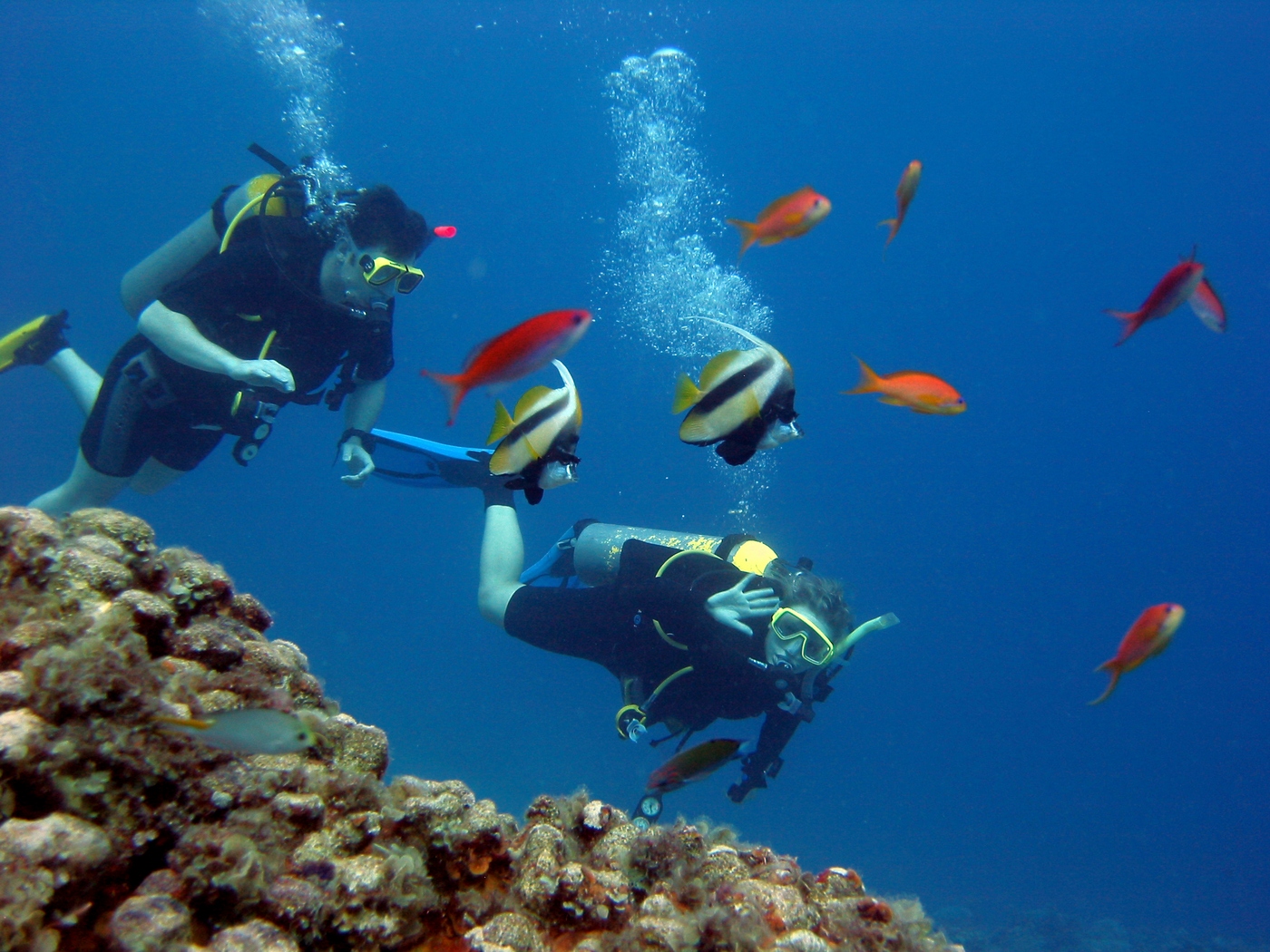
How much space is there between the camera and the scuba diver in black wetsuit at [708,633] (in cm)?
478

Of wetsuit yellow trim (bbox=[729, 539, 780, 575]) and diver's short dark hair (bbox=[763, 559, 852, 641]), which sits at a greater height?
wetsuit yellow trim (bbox=[729, 539, 780, 575])

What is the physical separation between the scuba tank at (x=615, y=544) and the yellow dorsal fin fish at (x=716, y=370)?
4.02 metres

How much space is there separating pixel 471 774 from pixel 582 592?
28.4 metres

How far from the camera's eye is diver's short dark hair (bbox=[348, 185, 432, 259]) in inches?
211

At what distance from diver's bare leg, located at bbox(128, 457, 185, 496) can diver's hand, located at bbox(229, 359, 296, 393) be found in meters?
2.55

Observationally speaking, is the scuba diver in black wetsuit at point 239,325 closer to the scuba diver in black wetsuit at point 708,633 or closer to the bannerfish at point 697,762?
the scuba diver in black wetsuit at point 708,633

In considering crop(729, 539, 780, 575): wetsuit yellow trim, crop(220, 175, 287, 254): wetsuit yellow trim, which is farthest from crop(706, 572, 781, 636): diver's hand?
crop(220, 175, 287, 254): wetsuit yellow trim

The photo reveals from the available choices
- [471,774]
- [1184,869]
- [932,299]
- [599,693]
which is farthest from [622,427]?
[1184,869]

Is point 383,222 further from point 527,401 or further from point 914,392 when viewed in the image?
point 914,392

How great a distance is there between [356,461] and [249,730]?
5054 millimetres

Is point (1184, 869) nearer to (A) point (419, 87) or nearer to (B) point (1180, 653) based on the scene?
(B) point (1180, 653)

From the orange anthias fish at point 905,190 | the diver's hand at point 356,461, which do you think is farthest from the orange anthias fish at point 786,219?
the diver's hand at point 356,461

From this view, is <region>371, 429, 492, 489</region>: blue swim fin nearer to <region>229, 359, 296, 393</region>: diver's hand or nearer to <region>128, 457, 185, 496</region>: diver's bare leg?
<region>128, 457, 185, 496</region>: diver's bare leg

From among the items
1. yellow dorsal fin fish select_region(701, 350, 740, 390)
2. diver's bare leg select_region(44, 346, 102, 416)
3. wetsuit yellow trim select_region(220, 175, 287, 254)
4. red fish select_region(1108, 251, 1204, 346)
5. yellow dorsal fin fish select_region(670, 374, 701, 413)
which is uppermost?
wetsuit yellow trim select_region(220, 175, 287, 254)
